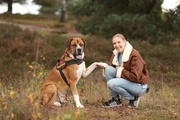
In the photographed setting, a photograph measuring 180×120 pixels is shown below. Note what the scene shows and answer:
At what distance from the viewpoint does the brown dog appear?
614 cm

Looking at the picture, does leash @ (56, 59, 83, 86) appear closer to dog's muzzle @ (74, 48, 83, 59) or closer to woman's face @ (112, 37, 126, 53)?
dog's muzzle @ (74, 48, 83, 59)

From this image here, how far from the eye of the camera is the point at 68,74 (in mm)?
6203

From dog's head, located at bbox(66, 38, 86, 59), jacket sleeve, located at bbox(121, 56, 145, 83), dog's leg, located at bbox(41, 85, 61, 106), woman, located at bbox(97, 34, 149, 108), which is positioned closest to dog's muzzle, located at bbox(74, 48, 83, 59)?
dog's head, located at bbox(66, 38, 86, 59)

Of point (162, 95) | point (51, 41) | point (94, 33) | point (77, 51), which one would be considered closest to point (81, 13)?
point (94, 33)

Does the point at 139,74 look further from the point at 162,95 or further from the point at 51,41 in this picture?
the point at 51,41

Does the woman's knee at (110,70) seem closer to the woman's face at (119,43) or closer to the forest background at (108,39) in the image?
the woman's face at (119,43)

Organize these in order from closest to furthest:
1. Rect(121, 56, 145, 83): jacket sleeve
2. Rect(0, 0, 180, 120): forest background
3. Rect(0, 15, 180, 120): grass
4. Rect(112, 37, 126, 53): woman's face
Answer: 1. Rect(0, 15, 180, 120): grass
2. Rect(121, 56, 145, 83): jacket sleeve
3. Rect(112, 37, 126, 53): woman's face
4. Rect(0, 0, 180, 120): forest background

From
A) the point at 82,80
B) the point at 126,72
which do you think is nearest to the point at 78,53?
the point at 126,72

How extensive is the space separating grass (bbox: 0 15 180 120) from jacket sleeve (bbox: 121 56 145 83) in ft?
2.08

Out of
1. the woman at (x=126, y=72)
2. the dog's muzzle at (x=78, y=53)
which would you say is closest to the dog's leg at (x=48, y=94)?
the dog's muzzle at (x=78, y=53)

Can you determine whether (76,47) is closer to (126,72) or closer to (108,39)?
(126,72)

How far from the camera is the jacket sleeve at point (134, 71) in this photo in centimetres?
591

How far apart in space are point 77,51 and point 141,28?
11.0 metres

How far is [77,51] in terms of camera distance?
20.1ft
